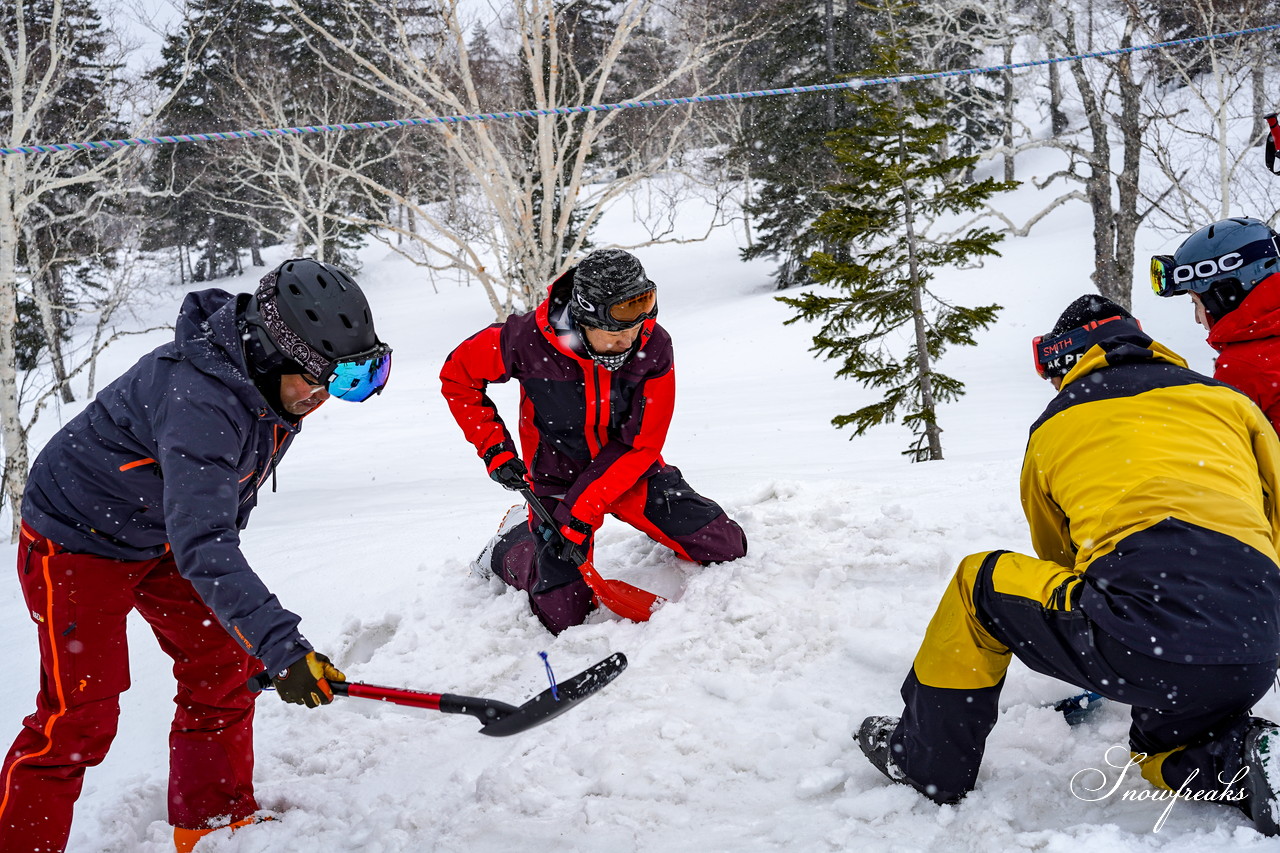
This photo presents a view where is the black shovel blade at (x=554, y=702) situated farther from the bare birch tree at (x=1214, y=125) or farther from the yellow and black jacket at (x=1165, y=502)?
the bare birch tree at (x=1214, y=125)

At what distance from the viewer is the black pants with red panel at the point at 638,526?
365 cm

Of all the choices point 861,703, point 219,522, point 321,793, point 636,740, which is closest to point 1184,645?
point 861,703

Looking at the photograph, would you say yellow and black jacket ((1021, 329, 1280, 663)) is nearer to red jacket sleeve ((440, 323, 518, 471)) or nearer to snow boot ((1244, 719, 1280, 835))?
snow boot ((1244, 719, 1280, 835))

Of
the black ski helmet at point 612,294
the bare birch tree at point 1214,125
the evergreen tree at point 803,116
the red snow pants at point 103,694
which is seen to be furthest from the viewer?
the evergreen tree at point 803,116

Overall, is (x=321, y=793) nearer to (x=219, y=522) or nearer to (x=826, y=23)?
(x=219, y=522)

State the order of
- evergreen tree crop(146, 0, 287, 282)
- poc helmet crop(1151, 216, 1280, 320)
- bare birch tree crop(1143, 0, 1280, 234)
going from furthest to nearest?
bare birch tree crop(1143, 0, 1280, 234), evergreen tree crop(146, 0, 287, 282), poc helmet crop(1151, 216, 1280, 320)

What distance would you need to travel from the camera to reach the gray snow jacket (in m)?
2.04

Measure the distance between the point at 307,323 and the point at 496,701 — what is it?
3.68ft

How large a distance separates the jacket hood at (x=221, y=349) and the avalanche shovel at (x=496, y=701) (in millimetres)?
750

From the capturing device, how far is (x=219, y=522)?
209cm

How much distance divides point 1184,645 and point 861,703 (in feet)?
3.80

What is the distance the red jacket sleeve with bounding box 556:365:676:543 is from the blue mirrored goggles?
58.8 inches

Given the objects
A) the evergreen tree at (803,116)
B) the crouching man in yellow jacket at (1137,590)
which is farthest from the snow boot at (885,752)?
the evergreen tree at (803,116)

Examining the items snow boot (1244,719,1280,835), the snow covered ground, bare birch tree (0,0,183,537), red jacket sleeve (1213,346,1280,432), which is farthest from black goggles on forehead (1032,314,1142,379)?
bare birch tree (0,0,183,537)
